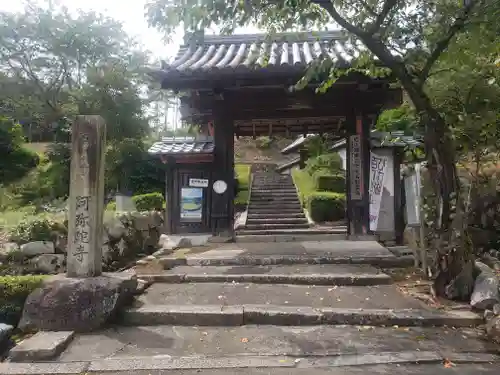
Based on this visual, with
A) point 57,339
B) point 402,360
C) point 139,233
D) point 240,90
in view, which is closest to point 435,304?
point 402,360

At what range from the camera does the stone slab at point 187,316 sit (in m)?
4.97

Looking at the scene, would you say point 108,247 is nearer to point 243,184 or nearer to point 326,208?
point 326,208

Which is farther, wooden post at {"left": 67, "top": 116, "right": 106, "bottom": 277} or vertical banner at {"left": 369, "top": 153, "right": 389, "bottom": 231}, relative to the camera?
vertical banner at {"left": 369, "top": 153, "right": 389, "bottom": 231}

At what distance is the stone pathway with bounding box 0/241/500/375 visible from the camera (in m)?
3.87

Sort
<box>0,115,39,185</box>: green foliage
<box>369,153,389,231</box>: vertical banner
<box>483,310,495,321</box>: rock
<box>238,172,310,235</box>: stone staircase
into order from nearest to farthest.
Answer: <box>483,310,495,321</box>: rock, <box>369,153,389,231</box>: vertical banner, <box>238,172,310,235</box>: stone staircase, <box>0,115,39,185</box>: green foliage

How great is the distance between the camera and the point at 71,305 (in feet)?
15.8

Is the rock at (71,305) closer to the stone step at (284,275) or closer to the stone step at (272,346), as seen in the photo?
the stone step at (272,346)

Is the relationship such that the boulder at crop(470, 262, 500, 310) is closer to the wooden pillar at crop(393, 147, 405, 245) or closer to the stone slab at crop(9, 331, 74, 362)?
the wooden pillar at crop(393, 147, 405, 245)

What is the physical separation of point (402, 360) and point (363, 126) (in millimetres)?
6623

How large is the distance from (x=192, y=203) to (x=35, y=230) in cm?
359

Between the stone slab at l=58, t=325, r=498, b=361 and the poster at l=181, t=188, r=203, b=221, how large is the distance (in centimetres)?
491

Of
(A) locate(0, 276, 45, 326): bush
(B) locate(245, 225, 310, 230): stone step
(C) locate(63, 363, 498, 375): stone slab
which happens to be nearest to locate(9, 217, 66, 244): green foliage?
(A) locate(0, 276, 45, 326): bush

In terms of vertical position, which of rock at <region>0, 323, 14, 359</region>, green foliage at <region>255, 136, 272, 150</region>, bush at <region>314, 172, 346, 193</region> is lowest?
rock at <region>0, 323, 14, 359</region>

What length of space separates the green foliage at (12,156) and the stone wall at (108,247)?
1215cm
